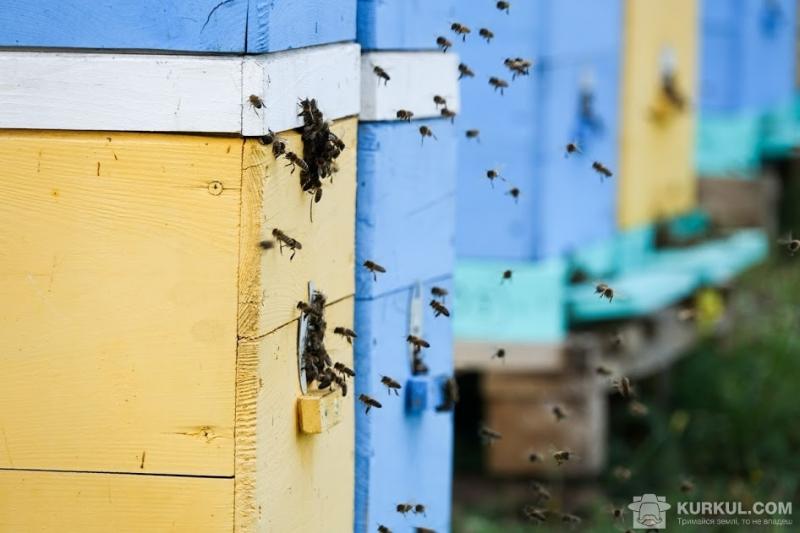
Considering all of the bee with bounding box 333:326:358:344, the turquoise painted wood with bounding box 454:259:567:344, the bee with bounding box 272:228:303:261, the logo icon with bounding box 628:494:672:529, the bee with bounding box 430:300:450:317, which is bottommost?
the logo icon with bounding box 628:494:672:529

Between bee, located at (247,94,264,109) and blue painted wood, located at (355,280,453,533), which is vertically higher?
bee, located at (247,94,264,109)

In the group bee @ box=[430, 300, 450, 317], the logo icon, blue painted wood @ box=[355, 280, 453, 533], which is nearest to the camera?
blue painted wood @ box=[355, 280, 453, 533]

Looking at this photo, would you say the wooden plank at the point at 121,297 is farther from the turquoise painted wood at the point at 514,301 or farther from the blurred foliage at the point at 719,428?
the turquoise painted wood at the point at 514,301

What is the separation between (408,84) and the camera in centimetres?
346

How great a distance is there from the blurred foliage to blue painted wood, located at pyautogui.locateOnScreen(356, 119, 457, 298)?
7.63ft

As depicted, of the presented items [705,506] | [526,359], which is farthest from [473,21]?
[705,506]

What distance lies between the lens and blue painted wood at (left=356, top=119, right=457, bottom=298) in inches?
129

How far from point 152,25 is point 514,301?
394 centimetres

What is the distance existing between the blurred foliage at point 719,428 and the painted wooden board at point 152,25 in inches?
139

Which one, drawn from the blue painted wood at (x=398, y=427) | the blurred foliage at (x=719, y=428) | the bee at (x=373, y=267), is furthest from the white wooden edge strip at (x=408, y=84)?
the blurred foliage at (x=719, y=428)

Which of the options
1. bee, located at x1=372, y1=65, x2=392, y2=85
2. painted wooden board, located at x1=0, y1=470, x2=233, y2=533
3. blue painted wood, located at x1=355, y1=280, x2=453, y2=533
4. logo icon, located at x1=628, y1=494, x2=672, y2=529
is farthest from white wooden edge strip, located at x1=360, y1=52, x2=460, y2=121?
logo icon, located at x1=628, y1=494, x2=672, y2=529

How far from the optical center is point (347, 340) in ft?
10.3

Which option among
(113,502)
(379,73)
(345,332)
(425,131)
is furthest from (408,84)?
(113,502)

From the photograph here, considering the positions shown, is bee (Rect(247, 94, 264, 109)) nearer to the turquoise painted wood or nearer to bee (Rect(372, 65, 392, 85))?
bee (Rect(372, 65, 392, 85))
